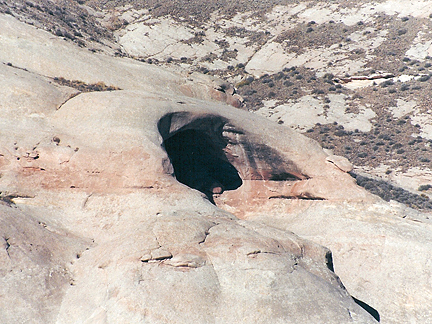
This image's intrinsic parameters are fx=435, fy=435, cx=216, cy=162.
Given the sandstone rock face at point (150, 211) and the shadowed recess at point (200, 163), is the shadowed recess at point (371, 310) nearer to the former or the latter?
the sandstone rock face at point (150, 211)

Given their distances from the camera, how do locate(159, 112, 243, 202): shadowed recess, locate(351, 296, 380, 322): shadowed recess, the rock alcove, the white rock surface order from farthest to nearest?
1. locate(159, 112, 243, 202): shadowed recess
2. the rock alcove
3. locate(351, 296, 380, 322): shadowed recess
4. the white rock surface

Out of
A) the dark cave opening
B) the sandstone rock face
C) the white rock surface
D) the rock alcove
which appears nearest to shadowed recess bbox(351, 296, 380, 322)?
the sandstone rock face

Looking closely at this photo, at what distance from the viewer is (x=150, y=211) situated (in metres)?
10.5

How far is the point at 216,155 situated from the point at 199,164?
1.40m

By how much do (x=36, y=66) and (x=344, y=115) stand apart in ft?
93.2

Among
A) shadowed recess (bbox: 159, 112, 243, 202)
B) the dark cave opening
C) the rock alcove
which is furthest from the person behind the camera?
the dark cave opening

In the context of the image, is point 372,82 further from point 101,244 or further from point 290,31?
point 101,244

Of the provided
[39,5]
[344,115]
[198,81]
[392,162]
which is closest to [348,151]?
[392,162]

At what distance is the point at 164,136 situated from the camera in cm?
1341

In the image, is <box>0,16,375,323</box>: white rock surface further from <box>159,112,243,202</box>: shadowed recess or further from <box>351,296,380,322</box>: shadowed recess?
<box>351,296,380,322</box>: shadowed recess

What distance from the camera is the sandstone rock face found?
305 inches

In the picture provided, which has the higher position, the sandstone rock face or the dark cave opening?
the sandstone rock face

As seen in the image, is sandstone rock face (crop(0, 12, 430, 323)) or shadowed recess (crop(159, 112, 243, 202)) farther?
shadowed recess (crop(159, 112, 243, 202))

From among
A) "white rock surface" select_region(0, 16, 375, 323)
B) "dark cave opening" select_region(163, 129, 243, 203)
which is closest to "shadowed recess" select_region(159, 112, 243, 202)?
"dark cave opening" select_region(163, 129, 243, 203)
